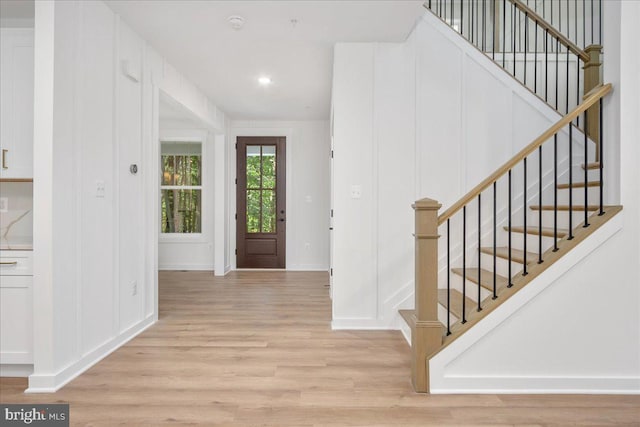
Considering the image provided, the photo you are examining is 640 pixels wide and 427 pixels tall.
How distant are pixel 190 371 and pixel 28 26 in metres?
2.80

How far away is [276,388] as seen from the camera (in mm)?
2281

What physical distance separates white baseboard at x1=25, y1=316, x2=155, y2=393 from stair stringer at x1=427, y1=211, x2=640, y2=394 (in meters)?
2.27

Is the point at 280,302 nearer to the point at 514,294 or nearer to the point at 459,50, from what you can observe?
the point at 514,294

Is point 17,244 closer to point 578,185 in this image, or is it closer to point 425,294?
point 425,294

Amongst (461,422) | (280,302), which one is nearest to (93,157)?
(280,302)

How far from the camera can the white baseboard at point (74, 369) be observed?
2.21 metres

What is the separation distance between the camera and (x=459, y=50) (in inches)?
134

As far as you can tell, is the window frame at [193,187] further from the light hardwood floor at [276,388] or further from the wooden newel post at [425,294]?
the wooden newel post at [425,294]

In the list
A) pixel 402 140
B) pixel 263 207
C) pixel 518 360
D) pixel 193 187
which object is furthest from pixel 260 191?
pixel 518 360

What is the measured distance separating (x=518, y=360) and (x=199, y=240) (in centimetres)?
559

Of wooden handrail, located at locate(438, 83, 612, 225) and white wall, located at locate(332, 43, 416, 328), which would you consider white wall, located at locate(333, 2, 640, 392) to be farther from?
wooden handrail, located at locate(438, 83, 612, 225)

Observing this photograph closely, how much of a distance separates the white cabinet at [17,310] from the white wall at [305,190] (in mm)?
4314

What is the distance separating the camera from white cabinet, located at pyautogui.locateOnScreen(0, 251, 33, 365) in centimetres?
234

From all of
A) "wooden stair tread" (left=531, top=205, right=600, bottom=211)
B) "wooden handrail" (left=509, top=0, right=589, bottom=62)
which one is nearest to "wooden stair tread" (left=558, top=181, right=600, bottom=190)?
"wooden stair tread" (left=531, top=205, right=600, bottom=211)
